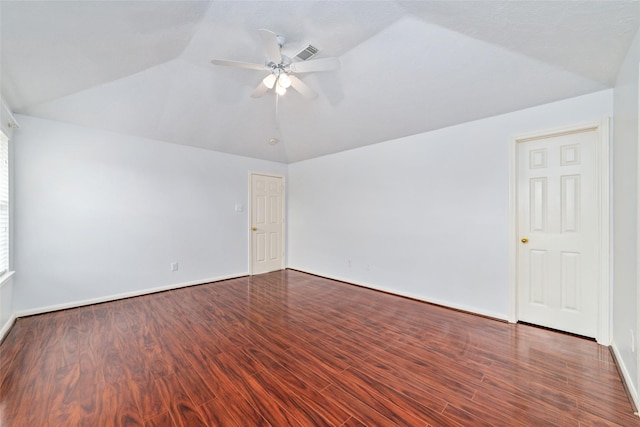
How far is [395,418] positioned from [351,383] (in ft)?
1.28

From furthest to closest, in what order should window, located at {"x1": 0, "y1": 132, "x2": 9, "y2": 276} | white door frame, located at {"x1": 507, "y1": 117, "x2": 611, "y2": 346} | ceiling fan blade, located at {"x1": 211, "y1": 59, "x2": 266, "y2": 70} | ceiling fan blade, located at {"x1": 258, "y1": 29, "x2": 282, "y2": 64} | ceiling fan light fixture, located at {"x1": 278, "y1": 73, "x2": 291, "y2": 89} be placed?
1. window, located at {"x1": 0, "y1": 132, "x2": 9, "y2": 276}
2. ceiling fan light fixture, located at {"x1": 278, "y1": 73, "x2": 291, "y2": 89}
3. white door frame, located at {"x1": 507, "y1": 117, "x2": 611, "y2": 346}
4. ceiling fan blade, located at {"x1": 211, "y1": 59, "x2": 266, "y2": 70}
5. ceiling fan blade, located at {"x1": 258, "y1": 29, "x2": 282, "y2": 64}

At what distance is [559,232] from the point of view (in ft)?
8.79

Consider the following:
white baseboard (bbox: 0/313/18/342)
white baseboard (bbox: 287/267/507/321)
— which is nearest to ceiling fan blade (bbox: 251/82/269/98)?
white baseboard (bbox: 287/267/507/321)

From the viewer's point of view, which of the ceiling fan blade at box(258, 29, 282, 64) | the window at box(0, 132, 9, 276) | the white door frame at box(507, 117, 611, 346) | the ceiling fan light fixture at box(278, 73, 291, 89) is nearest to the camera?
the ceiling fan blade at box(258, 29, 282, 64)

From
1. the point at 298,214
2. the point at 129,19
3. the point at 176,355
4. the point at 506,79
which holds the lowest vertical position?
the point at 176,355

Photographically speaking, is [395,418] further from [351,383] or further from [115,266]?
[115,266]

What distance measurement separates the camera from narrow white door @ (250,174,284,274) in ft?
17.0

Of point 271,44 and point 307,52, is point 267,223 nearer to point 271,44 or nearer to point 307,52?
point 307,52

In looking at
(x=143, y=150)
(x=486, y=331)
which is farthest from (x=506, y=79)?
(x=143, y=150)

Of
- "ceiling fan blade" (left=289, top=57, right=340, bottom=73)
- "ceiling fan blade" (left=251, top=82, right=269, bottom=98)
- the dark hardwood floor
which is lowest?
the dark hardwood floor

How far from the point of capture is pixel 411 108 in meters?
3.26

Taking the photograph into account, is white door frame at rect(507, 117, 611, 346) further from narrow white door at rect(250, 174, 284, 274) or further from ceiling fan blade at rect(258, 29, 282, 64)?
narrow white door at rect(250, 174, 284, 274)

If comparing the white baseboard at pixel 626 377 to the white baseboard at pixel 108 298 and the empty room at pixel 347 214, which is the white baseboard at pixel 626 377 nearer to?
the empty room at pixel 347 214

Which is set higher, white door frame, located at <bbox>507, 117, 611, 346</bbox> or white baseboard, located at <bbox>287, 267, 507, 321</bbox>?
white door frame, located at <bbox>507, 117, 611, 346</bbox>
